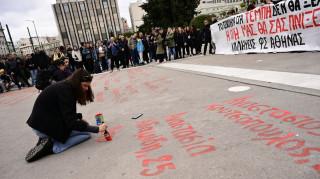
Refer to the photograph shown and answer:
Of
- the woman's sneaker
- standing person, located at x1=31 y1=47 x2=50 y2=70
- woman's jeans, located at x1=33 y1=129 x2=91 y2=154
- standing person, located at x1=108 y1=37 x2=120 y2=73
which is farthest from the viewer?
standing person, located at x1=108 y1=37 x2=120 y2=73

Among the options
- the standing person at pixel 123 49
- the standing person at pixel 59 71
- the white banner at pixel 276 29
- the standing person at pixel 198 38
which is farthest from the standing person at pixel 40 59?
the white banner at pixel 276 29

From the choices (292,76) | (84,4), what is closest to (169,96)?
(292,76)

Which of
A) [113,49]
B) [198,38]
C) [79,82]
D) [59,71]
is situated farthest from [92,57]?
[79,82]

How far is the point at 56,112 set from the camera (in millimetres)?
3484

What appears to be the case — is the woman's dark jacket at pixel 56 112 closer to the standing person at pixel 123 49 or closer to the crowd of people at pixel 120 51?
the crowd of people at pixel 120 51

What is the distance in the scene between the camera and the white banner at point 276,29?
7742 mm

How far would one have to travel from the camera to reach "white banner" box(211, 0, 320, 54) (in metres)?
7.74

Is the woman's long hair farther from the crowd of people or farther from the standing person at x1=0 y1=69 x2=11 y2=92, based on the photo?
the standing person at x1=0 y1=69 x2=11 y2=92

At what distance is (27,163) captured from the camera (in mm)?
3494

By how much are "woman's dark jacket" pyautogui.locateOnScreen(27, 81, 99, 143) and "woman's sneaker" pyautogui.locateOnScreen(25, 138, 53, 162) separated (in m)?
0.13

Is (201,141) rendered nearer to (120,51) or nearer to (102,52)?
(120,51)

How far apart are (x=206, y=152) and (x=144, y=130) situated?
1337 mm

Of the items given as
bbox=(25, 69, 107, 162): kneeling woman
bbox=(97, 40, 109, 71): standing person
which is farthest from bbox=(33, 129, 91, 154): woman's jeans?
bbox=(97, 40, 109, 71): standing person

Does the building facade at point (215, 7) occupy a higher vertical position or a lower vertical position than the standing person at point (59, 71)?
higher
